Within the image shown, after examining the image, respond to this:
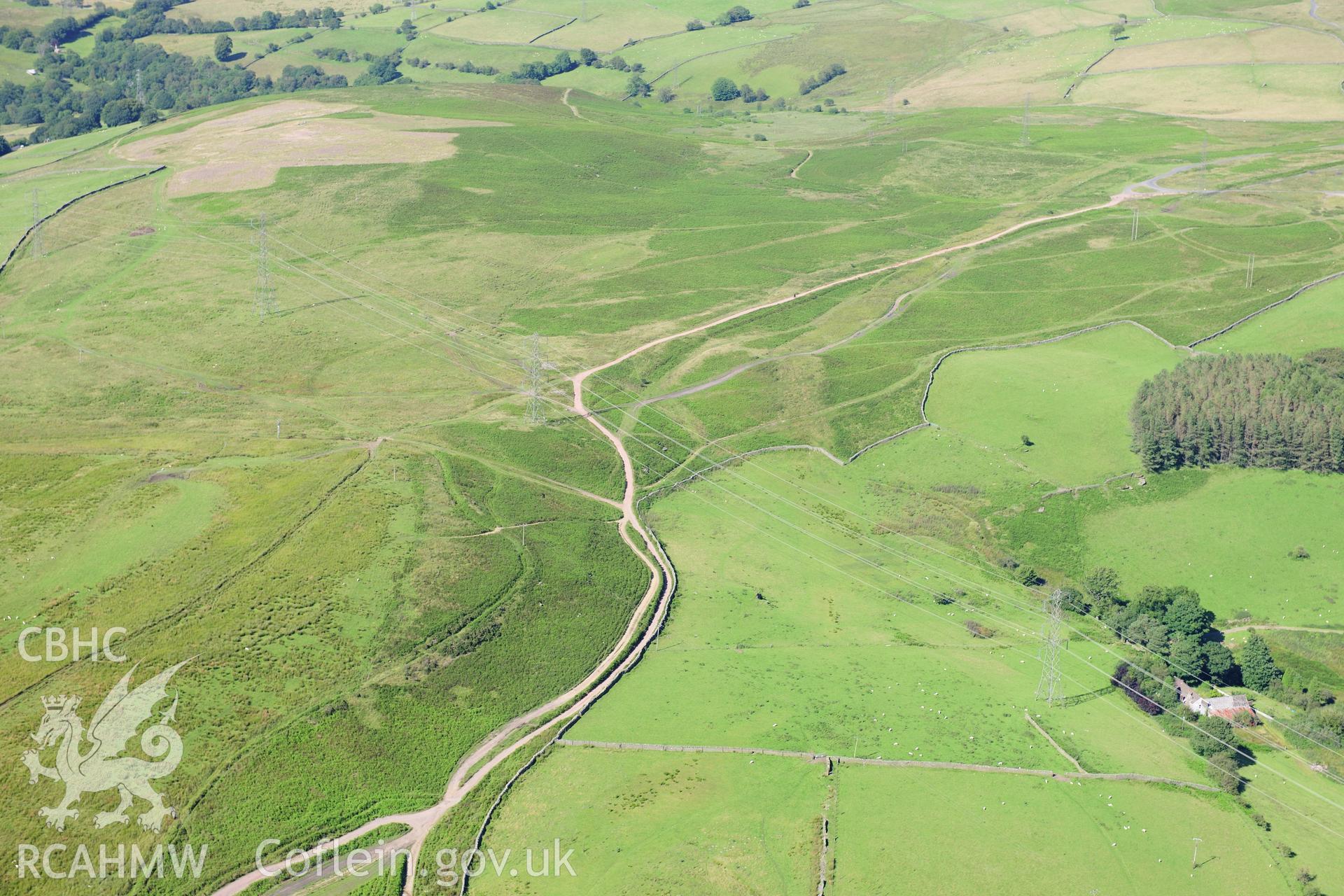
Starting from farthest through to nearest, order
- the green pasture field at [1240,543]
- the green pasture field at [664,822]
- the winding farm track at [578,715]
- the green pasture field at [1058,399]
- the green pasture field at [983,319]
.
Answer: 1. the green pasture field at [983,319]
2. the green pasture field at [1058,399]
3. the green pasture field at [1240,543]
4. the winding farm track at [578,715]
5. the green pasture field at [664,822]

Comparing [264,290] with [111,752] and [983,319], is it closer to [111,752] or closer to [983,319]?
[111,752]

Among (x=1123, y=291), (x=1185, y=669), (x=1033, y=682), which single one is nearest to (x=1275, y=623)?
(x=1185, y=669)

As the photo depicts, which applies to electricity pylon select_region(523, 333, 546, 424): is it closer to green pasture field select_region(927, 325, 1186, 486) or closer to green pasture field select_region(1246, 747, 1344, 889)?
green pasture field select_region(927, 325, 1186, 486)

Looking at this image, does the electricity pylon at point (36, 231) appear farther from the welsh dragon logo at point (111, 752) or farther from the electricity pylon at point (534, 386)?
the welsh dragon logo at point (111, 752)

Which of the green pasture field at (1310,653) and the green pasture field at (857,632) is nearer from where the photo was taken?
the green pasture field at (857,632)

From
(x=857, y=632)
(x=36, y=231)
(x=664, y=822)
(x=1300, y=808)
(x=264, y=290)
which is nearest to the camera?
(x=664, y=822)

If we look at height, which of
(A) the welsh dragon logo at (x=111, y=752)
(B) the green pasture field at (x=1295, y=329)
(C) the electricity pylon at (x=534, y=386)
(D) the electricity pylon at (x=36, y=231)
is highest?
(D) the electricity pylon at (x=36, y=231)

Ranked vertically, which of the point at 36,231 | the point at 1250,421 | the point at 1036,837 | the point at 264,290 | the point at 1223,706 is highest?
the point at 36,231

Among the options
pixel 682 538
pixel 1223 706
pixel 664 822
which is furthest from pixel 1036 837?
pixel 682 538

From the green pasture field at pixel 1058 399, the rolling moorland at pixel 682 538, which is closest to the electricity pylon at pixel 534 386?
the rolling moorland at pixel 682 538
